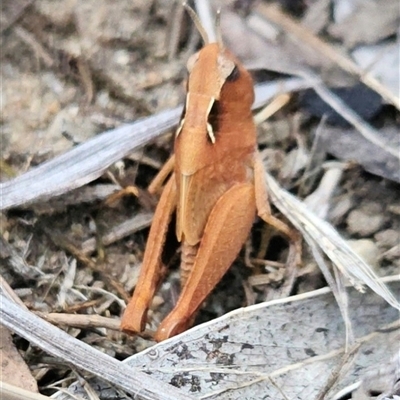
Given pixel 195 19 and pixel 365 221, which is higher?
pixel 195 19

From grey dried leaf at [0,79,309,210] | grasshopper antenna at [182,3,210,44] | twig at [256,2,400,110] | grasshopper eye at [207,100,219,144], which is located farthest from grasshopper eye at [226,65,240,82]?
twig at [256,2,400,110]

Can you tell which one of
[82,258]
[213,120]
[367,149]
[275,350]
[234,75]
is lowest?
[275,350]

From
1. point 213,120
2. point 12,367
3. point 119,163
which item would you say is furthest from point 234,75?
point 12,367

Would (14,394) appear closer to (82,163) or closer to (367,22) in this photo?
(82,163)

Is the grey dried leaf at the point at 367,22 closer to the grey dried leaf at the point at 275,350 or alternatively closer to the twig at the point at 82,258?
the grey dried leaf at the point at 275,350

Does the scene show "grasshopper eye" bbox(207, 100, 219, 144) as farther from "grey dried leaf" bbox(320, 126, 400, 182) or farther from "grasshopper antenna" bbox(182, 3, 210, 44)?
"grey dried leaf" bbox(320, 126, 400, 182)
